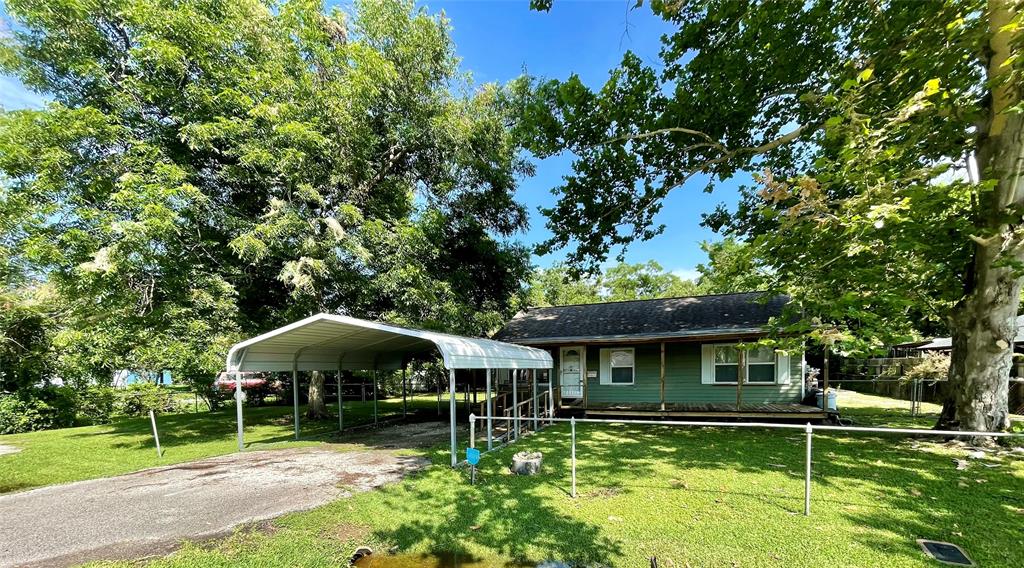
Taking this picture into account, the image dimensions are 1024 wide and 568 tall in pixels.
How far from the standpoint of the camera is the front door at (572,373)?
47.3 feet

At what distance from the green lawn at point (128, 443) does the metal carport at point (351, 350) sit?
1.18m

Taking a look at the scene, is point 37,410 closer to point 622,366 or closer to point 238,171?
point 238,171

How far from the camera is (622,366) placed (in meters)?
14.0

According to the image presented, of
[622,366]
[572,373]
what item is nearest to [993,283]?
[622,366]

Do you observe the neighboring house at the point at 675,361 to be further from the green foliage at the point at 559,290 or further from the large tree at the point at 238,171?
the green foliage at the point at 559,290

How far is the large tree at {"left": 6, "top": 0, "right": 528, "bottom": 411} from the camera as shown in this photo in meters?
10.1

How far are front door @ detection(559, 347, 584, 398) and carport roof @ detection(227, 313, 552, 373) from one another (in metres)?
2.80

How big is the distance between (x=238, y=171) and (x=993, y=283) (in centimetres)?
1851

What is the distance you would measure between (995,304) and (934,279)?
1318 mm

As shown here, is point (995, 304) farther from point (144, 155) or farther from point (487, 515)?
point (144, 155)

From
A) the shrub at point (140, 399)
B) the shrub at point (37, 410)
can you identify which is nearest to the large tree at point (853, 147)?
the shrub at point (140, 399)

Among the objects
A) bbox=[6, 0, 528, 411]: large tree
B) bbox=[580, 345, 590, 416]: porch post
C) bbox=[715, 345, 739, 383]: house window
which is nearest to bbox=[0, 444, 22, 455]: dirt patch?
bbox=[6, 0, 528, 411]: large tree

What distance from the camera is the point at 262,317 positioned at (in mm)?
13492

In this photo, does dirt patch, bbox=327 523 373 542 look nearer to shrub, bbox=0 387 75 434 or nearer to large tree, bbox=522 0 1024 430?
large tree, bbox=522 0 1024 430
